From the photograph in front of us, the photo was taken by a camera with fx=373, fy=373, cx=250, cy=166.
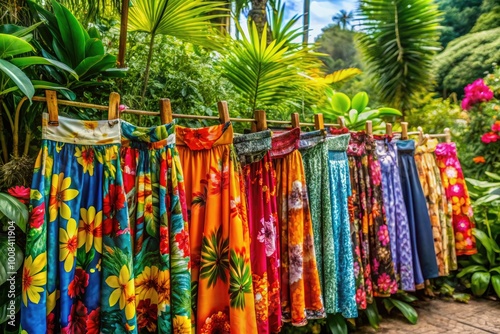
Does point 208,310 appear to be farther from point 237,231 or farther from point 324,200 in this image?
point 324,200

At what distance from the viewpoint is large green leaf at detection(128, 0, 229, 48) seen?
2.43 metres

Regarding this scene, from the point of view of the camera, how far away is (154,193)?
1.81 meters

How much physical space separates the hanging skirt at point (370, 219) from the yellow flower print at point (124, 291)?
65.0 inches

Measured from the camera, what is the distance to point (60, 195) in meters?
1.63

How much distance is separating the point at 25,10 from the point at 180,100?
1087 millimetres

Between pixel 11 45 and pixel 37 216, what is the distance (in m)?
0.68

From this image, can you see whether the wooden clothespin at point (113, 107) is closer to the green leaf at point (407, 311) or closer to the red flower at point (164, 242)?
the red flower at point (164, 242)

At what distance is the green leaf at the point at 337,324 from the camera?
2.66 m

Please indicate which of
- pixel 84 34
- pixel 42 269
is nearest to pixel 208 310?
pixel 42 269

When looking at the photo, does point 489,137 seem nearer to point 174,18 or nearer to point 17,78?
point 174,18

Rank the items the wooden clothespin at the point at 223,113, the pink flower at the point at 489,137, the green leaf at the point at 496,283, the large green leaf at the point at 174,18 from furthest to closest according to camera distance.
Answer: the pink flower at the point at 489,137, the green leaf at the point at 496,283, the large green leaf at the point at 174,18, the wooden clothespin at the point at 223,113

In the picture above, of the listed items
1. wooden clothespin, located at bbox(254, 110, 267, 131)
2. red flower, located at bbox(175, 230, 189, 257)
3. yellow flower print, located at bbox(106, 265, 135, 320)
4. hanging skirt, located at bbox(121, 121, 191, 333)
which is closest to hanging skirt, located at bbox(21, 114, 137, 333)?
yellow flower print, located at bbox(106, 265, 135, 320)

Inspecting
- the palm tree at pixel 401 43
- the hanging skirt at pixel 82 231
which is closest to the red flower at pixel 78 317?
the hanging skirt at pixel 82 231

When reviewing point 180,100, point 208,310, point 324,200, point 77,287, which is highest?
point 180,100
